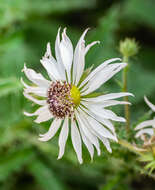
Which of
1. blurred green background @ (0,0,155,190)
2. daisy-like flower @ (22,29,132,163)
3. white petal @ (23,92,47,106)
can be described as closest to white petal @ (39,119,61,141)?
daisy-like flower @ (22,29,132,163)

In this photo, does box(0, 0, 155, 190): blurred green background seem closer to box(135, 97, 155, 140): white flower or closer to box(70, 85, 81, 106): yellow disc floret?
box(135, 97, 155, 140): white flower

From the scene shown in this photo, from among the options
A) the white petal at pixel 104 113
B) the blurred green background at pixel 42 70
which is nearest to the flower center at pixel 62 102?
the white petal at pixel 104 113

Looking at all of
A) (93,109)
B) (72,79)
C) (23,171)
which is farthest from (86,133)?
(23,171)

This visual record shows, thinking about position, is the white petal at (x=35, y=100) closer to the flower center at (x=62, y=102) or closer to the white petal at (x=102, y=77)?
the flower center at (x=62, y=102)

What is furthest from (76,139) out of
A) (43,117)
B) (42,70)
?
(42,70)

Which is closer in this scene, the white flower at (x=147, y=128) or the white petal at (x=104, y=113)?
the white petal at (x=104, y=113)

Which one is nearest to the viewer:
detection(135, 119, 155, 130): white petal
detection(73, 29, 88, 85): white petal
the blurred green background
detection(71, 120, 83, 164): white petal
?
detection(73, 29, 88, 85): white petal

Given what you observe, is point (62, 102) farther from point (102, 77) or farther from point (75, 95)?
point (102, 77)
